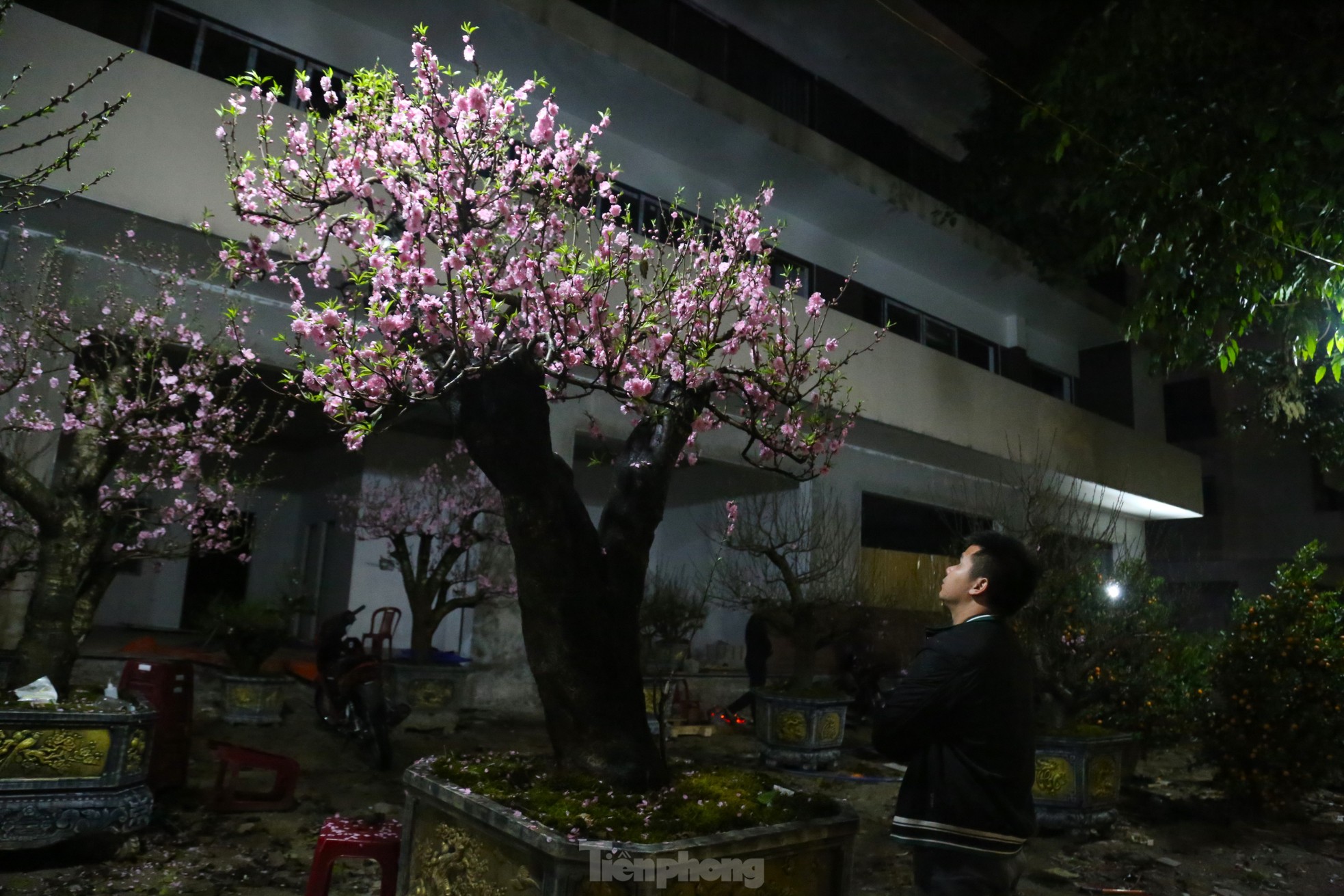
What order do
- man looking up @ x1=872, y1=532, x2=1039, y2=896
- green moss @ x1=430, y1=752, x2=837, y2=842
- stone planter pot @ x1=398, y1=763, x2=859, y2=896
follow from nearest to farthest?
man looking up @ x1=872, y1=532, x2=1039, y2=896
stone planter pot @ x1=398, y1=763, x2=859, y2=896
green moss @ x1=430, y1=752, x2=837, y2=842

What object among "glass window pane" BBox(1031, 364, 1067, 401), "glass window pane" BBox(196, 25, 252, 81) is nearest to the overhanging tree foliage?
"glass window pane" BBox(196, 25, 252, 81)

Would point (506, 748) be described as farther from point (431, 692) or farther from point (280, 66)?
point (280, 66)

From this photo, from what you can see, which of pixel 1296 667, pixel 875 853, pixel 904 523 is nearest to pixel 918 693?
pixel 875 853

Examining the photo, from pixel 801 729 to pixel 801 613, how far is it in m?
1.25

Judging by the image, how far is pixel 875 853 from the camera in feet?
19.7

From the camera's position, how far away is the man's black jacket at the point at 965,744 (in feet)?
7.75

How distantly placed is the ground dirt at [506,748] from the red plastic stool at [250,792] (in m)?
0.10

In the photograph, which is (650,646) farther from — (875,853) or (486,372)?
(486,372)

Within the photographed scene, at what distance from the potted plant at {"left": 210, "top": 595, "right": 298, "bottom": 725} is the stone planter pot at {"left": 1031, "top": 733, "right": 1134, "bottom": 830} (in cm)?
744

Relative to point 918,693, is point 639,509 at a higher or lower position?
higher

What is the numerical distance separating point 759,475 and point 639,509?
10.5 metres

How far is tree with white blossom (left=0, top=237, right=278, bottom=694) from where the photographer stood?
546cm

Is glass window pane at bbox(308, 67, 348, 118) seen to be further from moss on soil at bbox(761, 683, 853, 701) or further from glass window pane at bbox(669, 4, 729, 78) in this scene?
moss on soil at bbox(761, 683, 853, 701)

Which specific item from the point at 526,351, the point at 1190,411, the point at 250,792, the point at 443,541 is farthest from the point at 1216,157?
the point at 1190,411
